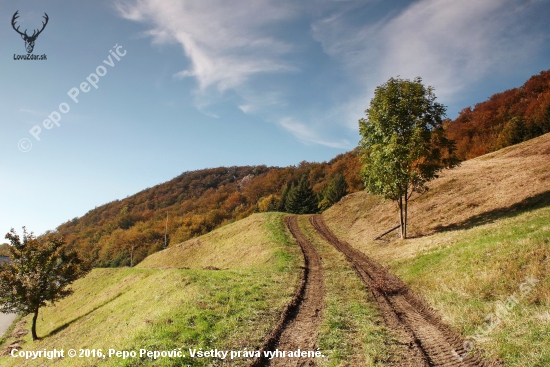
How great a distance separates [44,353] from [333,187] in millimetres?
80743

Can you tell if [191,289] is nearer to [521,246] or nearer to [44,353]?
[44,353]

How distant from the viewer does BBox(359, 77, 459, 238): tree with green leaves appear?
24672 mm

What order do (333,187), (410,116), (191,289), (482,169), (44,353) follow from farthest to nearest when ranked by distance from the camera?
(333,187), (482,169), (410,116), (44,353), (191,289)

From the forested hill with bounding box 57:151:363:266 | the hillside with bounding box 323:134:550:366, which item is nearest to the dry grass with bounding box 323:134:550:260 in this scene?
the hillside with bounding box 323:134:550:366

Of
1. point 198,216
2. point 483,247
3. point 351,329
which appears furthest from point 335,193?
point 351,329

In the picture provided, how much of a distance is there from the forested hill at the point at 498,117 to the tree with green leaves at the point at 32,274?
92.2 meters

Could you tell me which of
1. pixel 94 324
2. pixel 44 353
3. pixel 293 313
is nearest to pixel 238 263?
pixel 94 324

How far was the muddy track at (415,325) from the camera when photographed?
8609 mm

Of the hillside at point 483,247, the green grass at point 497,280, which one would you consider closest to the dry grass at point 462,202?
the hillside at point 483,247

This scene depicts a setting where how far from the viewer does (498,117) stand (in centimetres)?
9731

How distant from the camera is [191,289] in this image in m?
16.8

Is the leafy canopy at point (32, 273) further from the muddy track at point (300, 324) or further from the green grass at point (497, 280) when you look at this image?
the green grass at point (497, 280)

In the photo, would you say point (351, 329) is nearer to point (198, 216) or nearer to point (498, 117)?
point (498, 117)

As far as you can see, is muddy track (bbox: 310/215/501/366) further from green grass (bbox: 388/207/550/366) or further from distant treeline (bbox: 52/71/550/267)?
distant treeline (bbox: 52/71/550/267)
